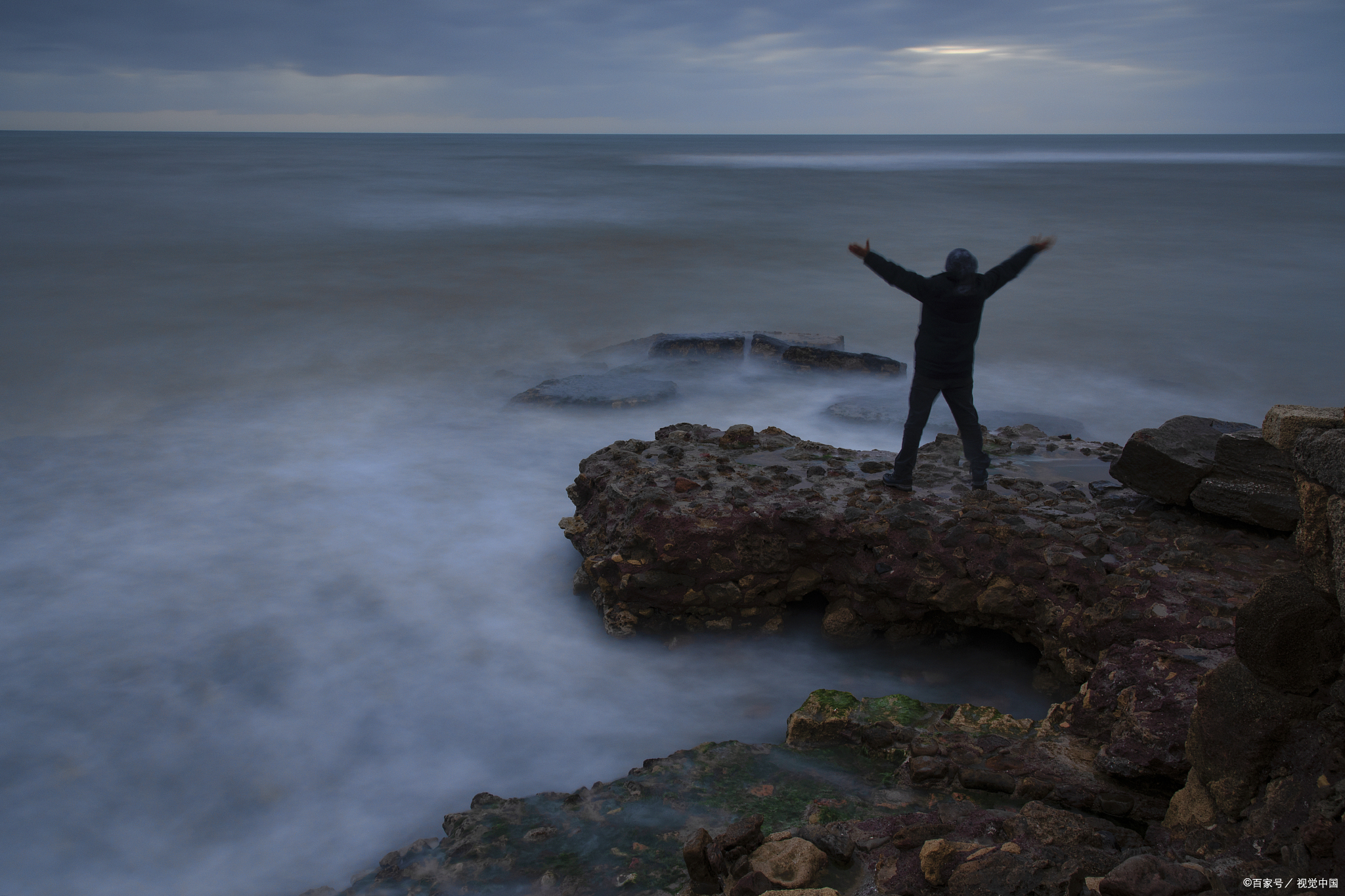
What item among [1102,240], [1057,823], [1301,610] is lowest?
[1057,823]

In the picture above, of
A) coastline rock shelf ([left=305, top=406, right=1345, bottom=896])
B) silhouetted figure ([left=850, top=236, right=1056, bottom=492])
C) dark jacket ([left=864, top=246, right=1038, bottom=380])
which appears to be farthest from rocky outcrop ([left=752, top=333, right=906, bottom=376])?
dark jacket ([left=864, top=246, right=1038, bottom=380])

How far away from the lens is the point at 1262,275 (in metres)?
17.1

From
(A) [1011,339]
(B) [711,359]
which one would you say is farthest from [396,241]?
(A) [1011,339]

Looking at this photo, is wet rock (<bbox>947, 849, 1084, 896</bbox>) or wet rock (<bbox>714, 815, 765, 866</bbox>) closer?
wet rock (<bbox>947, 849, 1084, 896</bbox>)

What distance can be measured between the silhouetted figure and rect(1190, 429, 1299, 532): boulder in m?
1.14

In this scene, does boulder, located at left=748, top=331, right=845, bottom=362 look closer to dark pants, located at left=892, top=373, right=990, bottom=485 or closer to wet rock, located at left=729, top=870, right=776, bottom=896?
dark pants, located at left=892, top=373, right=990, bottom=485

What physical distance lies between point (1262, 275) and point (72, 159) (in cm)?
6602

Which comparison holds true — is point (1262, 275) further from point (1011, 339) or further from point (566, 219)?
point (566, 219)

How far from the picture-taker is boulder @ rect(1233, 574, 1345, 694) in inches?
86.4

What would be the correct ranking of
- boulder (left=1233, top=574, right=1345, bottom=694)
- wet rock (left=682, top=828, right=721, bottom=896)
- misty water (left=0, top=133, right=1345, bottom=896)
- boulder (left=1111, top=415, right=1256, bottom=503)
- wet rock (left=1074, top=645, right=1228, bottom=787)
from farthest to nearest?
boulder (left=1111, top=415, right=1256, bottom=503), misty water (left=0, top=133, right=1345, bottom=896), wet rock (left=1074, top=645, right=1228, bottom=787), wet rock (left=682, top=828, right=721, bottom=896), boulder (left=1233, top=574, right=1345, bottom=694)

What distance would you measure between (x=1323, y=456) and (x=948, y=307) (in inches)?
110

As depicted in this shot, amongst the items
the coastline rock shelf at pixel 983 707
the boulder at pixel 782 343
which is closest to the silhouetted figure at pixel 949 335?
the coastline rock shelf at pixel 983 707

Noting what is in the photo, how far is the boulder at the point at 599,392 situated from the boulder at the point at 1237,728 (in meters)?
6.82

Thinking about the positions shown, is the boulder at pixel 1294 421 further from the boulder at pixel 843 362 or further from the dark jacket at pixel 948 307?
the boulder at pixel 843 362
